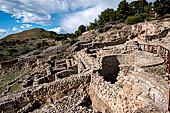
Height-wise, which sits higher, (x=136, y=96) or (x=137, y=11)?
(x=137, y=11)

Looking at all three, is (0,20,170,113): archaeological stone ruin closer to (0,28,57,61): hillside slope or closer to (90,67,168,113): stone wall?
(90,67,168,113): stone wall

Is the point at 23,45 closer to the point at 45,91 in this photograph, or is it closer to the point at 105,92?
the point at 45,91

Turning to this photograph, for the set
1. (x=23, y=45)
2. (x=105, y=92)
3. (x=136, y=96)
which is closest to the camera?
(x=136, y=96)

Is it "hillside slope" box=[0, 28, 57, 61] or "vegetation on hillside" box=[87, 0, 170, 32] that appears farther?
"hillside slope" box=[0, 28, 57, 61]

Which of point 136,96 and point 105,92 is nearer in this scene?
point 136,96

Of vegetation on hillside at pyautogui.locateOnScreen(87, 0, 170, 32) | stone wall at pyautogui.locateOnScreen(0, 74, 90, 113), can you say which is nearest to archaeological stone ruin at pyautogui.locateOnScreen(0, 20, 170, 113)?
stone wall at pyautogui.locateOnScreen(0, 74, 90, 113)

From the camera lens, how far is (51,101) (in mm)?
6730

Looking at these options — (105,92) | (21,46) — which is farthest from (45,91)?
(21,46)

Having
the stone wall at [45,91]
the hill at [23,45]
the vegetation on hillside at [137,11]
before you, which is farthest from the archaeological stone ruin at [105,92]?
the vegetation on hillside at [137,11]

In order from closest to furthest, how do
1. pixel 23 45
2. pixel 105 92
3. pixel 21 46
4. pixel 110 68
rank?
1. pixel 105 92
2. pixel 110 68
3. pixel 21 46
4. pixel 23 45

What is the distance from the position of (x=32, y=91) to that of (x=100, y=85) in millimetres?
4108

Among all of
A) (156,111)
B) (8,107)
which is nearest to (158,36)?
(156,111)

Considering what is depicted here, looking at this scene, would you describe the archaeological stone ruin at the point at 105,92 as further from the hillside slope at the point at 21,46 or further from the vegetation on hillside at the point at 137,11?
the vegetation on hillside at the point at 137,11

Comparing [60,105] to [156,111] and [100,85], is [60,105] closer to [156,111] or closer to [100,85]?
[100,85]
